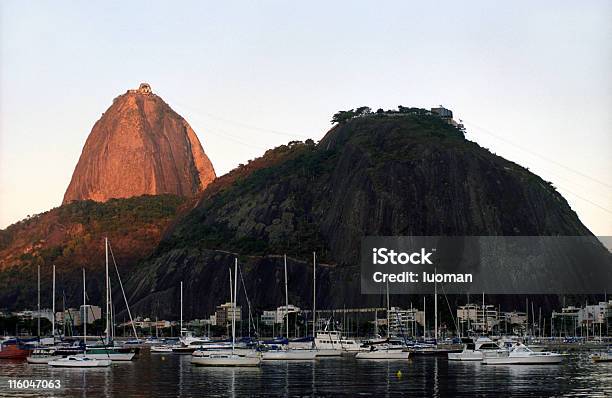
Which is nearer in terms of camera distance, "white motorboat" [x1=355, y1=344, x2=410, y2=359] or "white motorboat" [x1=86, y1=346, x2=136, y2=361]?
"white motorboat" [x1=86, y1=346, x2=136, y2=361]

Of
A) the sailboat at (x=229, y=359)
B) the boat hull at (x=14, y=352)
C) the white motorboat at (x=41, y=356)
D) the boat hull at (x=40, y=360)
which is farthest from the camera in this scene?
the boat hull at (x=14, y=352)

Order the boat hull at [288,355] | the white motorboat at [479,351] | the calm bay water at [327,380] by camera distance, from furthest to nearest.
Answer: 1. the boat hull at [288,355]
2. the white motorboat at [479,351]
3. the calm bay water at [327,380]

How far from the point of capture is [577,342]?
606ft

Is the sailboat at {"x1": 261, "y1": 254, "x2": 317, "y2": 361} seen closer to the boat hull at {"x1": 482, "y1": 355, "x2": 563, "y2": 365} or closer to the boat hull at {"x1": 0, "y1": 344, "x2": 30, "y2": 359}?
the boat hull at {"x1": 482, "y1": 355, "x2": 563, "y2": 365}

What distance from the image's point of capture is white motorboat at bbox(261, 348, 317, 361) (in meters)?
122

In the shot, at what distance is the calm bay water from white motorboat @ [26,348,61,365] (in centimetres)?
417

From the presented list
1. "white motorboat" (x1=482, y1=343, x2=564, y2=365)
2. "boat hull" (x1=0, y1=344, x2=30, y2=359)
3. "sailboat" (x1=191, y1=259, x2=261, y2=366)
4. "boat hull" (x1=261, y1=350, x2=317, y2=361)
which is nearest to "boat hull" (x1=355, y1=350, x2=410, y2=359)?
"boat hull" (x1=261, y1=350, x2=317, y2=361)

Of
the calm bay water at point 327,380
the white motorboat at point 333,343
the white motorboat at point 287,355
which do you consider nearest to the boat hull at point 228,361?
the calm bay water at point 327,380

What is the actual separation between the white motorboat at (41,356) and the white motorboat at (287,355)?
983 inches

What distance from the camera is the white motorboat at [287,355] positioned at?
402 feet

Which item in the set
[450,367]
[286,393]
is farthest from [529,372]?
[286,393]

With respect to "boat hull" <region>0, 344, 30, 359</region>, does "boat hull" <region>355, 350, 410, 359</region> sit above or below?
below

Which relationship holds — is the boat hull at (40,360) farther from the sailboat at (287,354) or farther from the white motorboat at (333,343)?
the white motorboat at (333,343)

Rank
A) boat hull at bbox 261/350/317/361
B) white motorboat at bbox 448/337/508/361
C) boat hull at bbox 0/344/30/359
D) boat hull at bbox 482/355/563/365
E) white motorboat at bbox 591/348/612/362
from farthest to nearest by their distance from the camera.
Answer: boat hull at bbox 0/344/30/359
boat hull at bbox 261/350/317/361
white motorboat at bbox 448/337/508/361
white motorboat at bbox 591/348/612/362
boat hull at bbox 482/355/563/365
